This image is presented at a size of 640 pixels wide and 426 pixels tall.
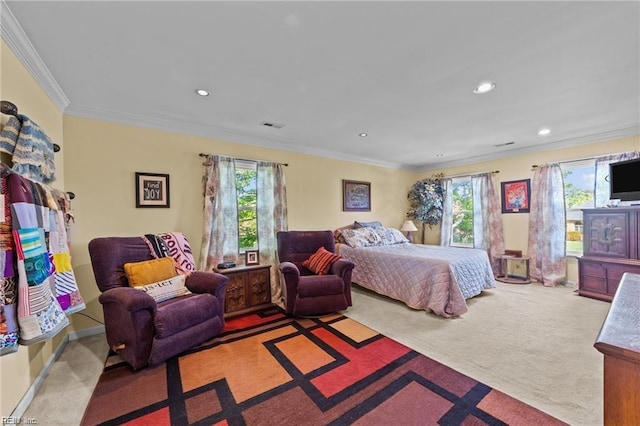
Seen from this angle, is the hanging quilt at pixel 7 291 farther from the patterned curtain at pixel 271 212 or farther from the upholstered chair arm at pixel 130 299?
the patterned curtain at pixel 271 212

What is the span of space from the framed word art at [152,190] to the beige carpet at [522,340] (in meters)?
Answer: 2.68

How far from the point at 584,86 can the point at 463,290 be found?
2.42 meters

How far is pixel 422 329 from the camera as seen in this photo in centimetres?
278

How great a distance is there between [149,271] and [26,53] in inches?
71.9

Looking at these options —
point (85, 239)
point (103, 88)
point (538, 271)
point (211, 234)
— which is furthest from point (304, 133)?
point (538, 271)

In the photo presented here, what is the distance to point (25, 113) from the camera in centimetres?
190

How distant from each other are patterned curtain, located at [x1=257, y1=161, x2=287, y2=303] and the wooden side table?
12.9 ft

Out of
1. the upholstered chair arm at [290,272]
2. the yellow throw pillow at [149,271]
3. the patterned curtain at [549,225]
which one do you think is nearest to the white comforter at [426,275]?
the patterned curtain at [549,225]

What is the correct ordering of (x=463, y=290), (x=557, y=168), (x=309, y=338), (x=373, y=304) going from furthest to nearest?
(x=557, y=168), (x=373, y=304), (x=463, y=290), (x=309, y=338)

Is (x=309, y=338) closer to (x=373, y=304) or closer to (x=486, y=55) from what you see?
(x=373, y=304)

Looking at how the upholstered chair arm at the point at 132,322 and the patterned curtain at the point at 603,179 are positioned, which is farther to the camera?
the patterned curtain at the point at 603,179

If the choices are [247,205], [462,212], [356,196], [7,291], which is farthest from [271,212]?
[462,212]

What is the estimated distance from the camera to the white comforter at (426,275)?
310 cm

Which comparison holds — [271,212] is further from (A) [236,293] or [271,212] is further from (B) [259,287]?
(A) [236,293]
